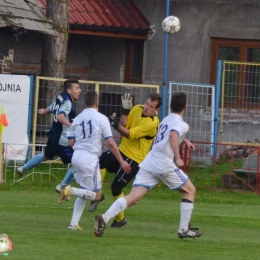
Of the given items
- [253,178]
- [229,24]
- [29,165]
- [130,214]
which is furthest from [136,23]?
[130,214]

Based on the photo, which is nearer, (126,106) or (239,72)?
(126,106)

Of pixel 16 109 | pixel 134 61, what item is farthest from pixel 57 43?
pixel 134 61

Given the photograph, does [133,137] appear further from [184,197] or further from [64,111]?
[64,111]

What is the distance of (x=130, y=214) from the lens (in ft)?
47.6

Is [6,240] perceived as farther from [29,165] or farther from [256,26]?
[256,26]

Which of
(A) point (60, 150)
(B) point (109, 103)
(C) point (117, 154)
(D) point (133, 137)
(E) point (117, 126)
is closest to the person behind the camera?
(C) point (117, 154)

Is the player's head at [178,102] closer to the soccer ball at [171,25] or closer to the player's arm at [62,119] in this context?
the player's arm at [62,119]

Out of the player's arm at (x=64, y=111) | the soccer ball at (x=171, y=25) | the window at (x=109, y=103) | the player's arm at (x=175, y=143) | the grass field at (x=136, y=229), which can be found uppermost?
the soccer ball at (x=171, y=25)

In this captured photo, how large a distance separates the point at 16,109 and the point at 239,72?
5802mm

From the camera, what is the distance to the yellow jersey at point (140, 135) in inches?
506

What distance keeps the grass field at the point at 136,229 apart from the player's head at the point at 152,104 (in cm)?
151

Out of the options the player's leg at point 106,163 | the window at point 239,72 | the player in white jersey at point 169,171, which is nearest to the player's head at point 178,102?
the player in white jersey at point 169,171

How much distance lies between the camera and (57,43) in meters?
21.5

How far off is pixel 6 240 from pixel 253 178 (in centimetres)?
1066
